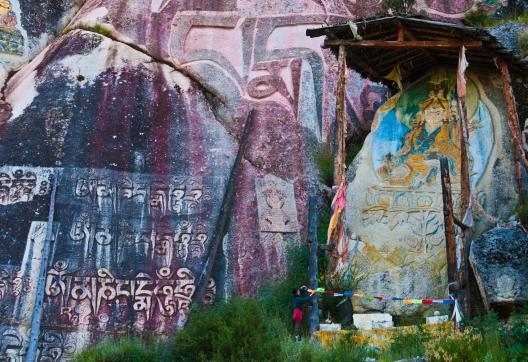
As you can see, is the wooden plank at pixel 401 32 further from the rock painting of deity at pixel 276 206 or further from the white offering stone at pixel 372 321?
the white offering stone at pixel 372 321

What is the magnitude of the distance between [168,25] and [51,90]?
2.57m

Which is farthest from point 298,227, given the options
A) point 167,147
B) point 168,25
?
point 168,25

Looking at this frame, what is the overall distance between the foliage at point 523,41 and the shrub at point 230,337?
6.10 meters

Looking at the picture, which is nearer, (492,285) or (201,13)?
(492,285)

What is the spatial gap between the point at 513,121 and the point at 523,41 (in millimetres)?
1626

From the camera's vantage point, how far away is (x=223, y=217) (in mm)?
14969

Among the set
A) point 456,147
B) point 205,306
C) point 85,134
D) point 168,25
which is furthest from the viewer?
point 168,25

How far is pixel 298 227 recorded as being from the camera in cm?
1527

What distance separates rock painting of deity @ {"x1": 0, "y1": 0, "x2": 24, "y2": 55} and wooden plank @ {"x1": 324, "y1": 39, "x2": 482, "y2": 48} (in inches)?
253

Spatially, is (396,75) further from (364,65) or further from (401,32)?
(401,32)

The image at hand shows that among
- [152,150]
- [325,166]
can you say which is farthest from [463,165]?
[152,150]

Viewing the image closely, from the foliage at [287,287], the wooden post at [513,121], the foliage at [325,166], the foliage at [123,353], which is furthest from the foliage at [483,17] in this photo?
the foliage at [123,353]

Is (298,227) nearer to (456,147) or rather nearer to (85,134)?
(456,147)

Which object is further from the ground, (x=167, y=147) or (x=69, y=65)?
(x=69, y=65)
